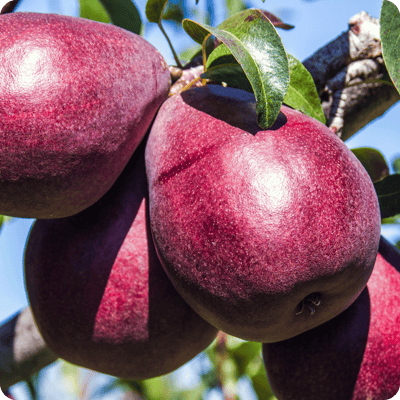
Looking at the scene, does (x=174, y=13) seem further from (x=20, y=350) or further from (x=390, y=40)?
(x=20, y=350)

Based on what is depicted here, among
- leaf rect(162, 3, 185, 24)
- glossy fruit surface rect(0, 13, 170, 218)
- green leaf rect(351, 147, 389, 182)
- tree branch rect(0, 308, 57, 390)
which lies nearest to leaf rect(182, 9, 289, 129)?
glossy fruit surface rect(0, 13, 170, 218)

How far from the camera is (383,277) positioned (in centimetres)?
96

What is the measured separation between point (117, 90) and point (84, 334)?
0.53 metres

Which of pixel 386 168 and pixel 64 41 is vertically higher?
pixel 64 41

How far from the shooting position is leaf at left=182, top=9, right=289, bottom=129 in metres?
0.70

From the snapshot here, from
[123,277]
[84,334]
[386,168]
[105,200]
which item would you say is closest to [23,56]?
[105,200]

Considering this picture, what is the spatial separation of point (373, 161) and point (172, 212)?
0.78 meters

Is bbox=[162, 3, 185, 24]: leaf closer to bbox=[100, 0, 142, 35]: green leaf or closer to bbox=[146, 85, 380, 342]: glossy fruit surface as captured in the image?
bbox=[100, 0, 142, 35]: green leaf

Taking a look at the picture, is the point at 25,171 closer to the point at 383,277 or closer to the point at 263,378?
the point at 383,277

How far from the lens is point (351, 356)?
906 mm

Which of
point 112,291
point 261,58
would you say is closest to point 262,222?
point 261,58

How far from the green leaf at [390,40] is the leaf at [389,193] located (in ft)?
1.08

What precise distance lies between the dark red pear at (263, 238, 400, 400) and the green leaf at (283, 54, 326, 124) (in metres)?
0.43

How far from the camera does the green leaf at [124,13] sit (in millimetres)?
1229
